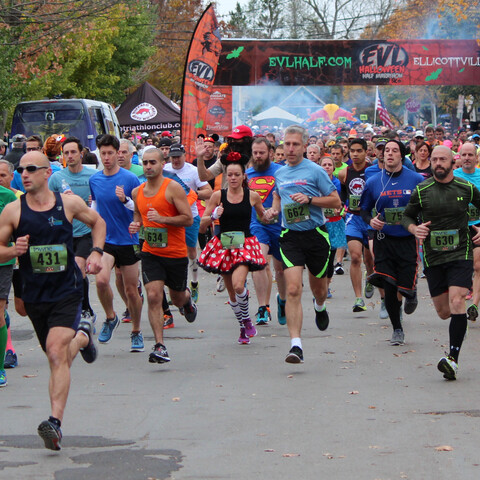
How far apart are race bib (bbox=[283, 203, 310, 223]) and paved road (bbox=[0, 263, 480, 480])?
1303mm

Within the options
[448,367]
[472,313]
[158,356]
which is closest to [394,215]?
[472,313]

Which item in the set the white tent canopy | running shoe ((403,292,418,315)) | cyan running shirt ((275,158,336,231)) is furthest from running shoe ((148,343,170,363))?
the white tent canopy

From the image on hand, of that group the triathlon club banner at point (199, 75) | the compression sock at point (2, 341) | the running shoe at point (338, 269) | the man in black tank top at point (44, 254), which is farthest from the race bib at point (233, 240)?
the triathlon club banner at point (199, 75)

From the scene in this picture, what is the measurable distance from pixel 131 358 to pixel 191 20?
185 feet

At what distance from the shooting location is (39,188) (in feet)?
22.9

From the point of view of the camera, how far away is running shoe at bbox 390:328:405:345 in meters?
10.2

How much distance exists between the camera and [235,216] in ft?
34.0

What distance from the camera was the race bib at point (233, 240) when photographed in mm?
10297

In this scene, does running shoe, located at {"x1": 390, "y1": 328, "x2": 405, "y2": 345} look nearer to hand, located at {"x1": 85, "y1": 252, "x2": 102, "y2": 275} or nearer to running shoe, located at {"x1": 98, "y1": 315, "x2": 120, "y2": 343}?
running shoe, located at {"x1": 98, "y1": 315, "x2": 120, "y2": 343}

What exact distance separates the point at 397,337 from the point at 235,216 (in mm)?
2000

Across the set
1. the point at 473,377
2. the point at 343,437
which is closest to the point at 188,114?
the point at 473,377

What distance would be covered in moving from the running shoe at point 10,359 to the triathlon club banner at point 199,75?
38.6ft

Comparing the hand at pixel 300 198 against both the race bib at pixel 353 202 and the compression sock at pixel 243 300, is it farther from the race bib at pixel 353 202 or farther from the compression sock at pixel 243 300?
the race bib at pixel 353 202

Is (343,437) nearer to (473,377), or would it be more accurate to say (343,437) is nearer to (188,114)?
(473,377)
